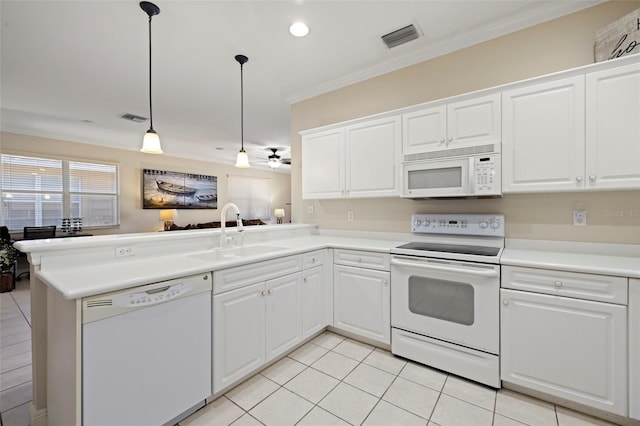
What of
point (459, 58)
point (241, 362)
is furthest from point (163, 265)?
point (459, 58)

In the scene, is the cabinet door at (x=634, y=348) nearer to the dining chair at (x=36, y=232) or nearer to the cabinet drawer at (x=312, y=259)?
the cabinet drawer at (x=312, y=259)

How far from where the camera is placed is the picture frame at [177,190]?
6.66 m

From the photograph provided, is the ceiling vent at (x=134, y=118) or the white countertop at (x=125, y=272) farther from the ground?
the ceiling vent at (x=134, y=118)

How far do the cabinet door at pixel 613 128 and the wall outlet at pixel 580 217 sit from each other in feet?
1.03

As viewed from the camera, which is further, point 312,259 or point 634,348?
point 312,259

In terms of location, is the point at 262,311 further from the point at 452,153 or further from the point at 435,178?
the point at 452,153

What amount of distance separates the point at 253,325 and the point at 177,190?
20.6ft

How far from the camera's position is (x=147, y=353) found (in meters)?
1.40

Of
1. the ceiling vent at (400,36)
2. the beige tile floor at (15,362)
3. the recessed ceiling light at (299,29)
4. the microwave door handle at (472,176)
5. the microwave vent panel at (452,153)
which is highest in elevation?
the ceiling vent at (400,36)

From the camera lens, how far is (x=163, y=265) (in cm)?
171

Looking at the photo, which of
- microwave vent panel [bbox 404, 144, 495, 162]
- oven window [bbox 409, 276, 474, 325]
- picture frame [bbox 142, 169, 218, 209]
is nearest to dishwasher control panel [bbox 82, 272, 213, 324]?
oven window [bbox 409, 276, 474, 325]

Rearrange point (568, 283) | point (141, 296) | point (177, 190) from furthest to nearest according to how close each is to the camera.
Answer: point (177, 190)
point (568, 283)
point (141, 296)

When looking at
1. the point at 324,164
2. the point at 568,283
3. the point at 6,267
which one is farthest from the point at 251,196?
the point at 568,283

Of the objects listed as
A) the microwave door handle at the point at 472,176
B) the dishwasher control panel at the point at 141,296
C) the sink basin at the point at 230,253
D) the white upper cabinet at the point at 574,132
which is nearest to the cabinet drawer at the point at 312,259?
the sink basin at the point at 230,253
